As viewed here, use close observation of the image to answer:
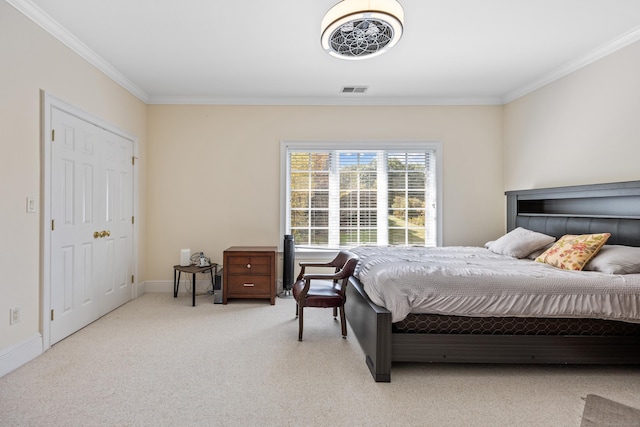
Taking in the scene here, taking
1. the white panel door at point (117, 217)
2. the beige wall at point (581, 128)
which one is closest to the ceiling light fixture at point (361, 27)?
the beige wall at point (581, 128)

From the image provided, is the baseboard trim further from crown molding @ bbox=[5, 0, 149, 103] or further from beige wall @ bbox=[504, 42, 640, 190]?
beige wall @ bbox=[504, 42, 640, 190]

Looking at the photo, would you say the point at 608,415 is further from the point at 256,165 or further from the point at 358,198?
the point at 256,165

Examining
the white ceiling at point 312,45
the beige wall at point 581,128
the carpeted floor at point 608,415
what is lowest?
the carpeted floor at point 608,415

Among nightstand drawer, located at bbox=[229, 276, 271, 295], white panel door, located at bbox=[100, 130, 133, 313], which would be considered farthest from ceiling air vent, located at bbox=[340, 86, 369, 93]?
white panel door, located at bbox=[100, 130, 133, 313]

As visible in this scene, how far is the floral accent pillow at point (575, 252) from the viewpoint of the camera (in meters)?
2.59

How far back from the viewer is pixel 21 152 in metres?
2.39

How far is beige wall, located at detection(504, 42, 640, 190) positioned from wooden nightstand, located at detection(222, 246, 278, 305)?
3448 mm

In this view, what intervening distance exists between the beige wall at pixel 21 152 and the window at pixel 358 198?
2.72 m

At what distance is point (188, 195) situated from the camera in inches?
174

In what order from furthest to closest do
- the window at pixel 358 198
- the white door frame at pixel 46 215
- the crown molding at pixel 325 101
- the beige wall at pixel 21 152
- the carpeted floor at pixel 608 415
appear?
the window at pixel 358 198 → the crown molding at pixel 325 101 → the white door frame at pixel 46 215 → the beige wall at pixel 21 152 → the carpeted floor at pixel 608 415

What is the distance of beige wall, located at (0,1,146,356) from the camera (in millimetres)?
2240

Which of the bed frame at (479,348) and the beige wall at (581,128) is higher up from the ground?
the beige wall at (581,128)

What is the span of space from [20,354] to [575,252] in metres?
4.46

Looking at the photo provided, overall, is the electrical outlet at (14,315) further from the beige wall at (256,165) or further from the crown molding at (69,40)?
the crown molding at (69,40)
